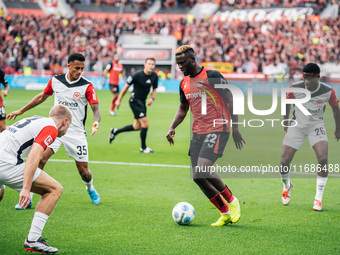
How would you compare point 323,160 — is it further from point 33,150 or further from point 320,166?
point 33,150

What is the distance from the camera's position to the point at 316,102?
7703 millimetres

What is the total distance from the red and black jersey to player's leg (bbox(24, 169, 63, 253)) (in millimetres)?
2117

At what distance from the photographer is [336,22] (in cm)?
4175

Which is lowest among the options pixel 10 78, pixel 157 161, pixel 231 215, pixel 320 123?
pixel 10 78

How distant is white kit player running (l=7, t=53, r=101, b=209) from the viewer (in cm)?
759

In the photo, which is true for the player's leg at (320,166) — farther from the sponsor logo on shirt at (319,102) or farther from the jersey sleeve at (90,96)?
the jersey sleeve at (90,96)

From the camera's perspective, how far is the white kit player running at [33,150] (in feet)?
16.9

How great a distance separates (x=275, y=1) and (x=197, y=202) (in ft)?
147

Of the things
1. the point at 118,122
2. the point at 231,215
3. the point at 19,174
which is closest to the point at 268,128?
the point at 118,122

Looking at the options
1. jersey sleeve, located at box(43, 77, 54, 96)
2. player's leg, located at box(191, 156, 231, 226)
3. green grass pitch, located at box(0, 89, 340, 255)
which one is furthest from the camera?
jersey sleeve, located at box(43, 77, 54, 96)

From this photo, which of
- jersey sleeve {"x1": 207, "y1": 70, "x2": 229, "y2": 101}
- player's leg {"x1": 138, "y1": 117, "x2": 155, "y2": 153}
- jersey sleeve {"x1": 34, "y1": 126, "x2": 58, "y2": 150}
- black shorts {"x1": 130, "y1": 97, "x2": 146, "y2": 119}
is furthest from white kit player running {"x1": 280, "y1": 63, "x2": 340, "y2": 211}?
black shorts {"x1": 130, "y1": 97, "x2": 146, "y2": 119}

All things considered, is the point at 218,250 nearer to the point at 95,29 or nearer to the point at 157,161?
the point at 157,161

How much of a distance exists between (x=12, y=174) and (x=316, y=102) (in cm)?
471

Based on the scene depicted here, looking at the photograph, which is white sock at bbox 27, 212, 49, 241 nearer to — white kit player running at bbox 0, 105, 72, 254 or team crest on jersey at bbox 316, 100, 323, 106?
white kit player running at bbox 0, 105, 72, 254
